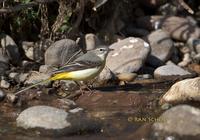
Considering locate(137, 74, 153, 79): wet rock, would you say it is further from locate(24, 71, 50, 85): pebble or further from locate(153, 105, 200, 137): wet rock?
locate(153, 105, 200, 137): wet rock

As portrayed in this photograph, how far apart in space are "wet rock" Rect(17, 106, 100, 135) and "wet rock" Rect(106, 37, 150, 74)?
301 cm

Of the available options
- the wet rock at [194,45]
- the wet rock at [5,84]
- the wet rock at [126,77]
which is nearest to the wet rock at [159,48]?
the wet rock at [194,45]

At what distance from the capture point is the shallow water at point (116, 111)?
8.64 meters

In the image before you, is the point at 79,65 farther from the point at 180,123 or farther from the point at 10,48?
the point at 180,123

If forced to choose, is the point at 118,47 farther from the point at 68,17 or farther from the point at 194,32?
the point at 194,32

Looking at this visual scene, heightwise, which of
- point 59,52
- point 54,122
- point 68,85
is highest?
point 54,122

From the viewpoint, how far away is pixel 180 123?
8234 mm

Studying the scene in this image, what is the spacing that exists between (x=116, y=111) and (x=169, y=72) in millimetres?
2296

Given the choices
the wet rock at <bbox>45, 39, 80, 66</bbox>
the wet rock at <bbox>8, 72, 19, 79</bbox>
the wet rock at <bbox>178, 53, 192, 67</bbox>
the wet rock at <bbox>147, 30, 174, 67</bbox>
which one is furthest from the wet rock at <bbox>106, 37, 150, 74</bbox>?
the wet rock at <bbox>8, 72, 19, 79</bbox>

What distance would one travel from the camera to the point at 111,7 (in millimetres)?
13148

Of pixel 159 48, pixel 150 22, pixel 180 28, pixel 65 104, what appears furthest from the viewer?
pixel 150 22

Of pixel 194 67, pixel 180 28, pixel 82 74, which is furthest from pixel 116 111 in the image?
pixel 180 28

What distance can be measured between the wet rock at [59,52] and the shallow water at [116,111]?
A: 127 cm

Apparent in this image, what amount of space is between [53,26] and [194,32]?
3.25 meters
